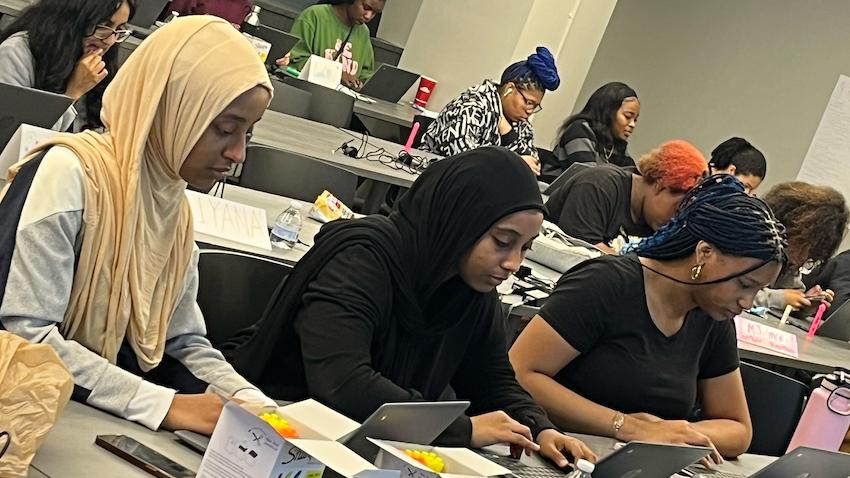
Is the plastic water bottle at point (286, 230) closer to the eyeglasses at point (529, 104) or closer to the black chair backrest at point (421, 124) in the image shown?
the eyeglasses at point (529, 104)

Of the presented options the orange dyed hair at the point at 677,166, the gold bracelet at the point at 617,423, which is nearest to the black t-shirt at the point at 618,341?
the gold bracelet at the point at 617,423

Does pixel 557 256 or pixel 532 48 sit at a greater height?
pixel 532 48

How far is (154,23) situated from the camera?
20.8 ft

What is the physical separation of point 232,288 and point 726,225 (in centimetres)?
117

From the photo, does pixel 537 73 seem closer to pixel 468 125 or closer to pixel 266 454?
pixel 468 125

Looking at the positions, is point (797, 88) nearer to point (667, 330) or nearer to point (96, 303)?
point (667, 330)

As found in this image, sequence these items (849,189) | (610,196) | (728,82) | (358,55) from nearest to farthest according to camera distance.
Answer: (610,196), (358,55), (849,189), (728,82)

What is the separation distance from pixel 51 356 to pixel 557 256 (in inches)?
116


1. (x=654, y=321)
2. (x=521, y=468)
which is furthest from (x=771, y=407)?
(x=521, y=468)

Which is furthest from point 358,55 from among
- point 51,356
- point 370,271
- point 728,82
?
point 51,356

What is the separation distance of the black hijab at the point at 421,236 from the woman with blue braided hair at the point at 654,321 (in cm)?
53

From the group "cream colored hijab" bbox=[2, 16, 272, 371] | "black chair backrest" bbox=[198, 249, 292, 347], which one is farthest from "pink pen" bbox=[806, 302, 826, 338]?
"cream colored hijab" bbox=[2, 16, 272, 371]

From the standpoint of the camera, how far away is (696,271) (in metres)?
2.77

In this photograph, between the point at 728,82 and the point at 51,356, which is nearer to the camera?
the point at 51,356
